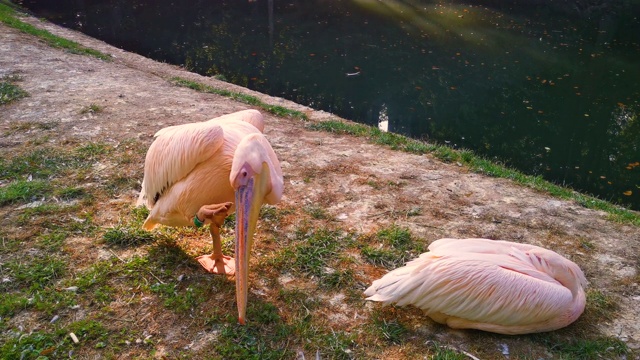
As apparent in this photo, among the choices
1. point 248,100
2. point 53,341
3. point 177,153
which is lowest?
point 53,341

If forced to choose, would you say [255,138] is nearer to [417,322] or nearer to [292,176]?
[417,322]

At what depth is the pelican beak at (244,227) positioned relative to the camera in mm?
2432

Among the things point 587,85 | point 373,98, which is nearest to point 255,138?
point 373,98

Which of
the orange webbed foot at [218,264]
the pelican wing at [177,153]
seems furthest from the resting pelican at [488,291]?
the pelican wing at [177,153]

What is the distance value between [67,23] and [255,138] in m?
12.3

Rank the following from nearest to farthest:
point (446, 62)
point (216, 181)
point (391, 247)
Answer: point (216, 181) → point (391, 247) → point (446, 62)

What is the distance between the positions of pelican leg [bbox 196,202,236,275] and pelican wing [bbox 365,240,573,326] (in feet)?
2.92

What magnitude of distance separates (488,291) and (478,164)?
2.52m

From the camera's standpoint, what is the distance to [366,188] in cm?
421

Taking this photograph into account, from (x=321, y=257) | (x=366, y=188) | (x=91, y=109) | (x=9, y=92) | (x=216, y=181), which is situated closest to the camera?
(x=216, y=181)

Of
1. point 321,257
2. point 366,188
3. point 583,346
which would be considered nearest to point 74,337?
point 321,257

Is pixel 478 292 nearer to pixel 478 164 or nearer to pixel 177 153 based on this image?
pixel 177 153

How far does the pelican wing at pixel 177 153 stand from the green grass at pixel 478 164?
275cm

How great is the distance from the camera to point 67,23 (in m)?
12.7
